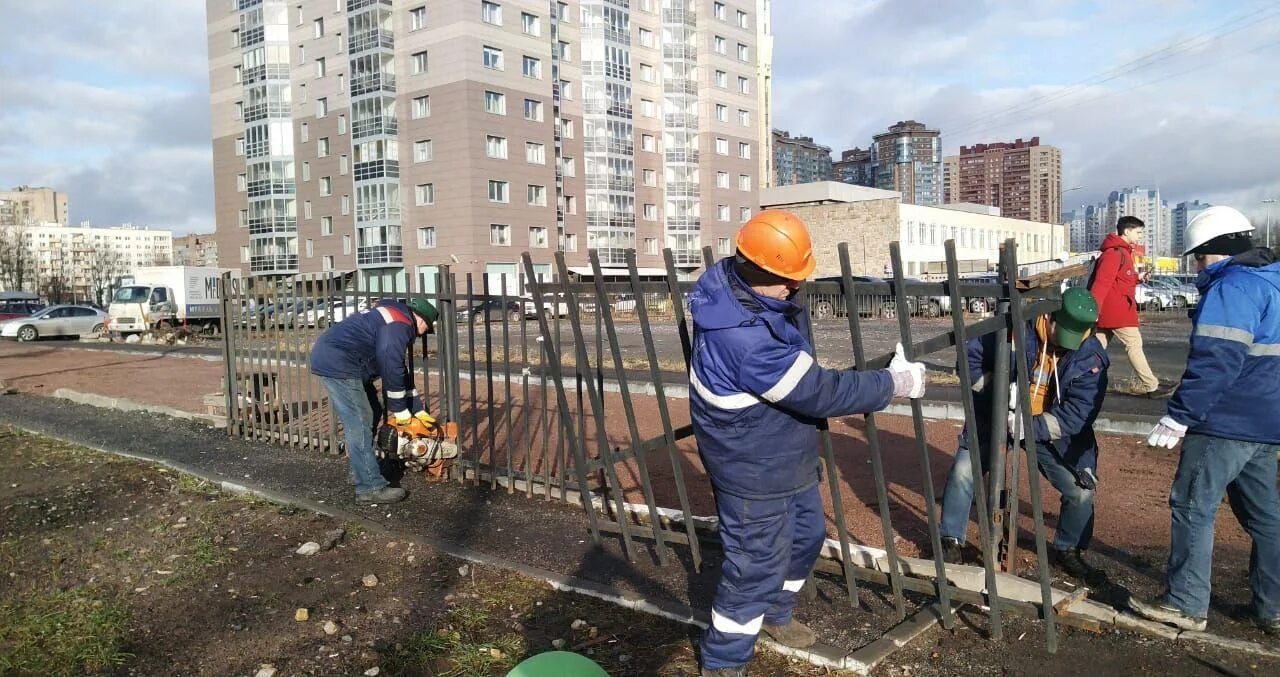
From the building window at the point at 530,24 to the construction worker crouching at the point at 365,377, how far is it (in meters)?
46.1

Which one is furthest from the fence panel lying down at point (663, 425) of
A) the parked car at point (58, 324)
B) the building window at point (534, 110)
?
the building window at point (534, 110)

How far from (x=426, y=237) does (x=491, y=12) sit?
522 inches

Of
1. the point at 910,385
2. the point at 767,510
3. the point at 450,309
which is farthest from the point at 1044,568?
the point at 450,309

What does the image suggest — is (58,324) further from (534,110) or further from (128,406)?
(534,110)

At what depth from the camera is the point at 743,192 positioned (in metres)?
64.0

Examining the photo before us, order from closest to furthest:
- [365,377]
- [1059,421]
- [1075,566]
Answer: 1. [1059,421]
2. [1075,566]
3. [365,377]

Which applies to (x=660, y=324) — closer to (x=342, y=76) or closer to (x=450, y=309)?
(x=450, y=309)

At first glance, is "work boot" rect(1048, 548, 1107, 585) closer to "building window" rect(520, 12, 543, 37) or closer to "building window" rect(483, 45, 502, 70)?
"building window" rect(483, 45, 502, 70)

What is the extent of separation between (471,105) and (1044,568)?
151 feet

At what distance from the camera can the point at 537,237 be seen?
166 feet

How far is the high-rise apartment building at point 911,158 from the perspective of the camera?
12475 centimetres

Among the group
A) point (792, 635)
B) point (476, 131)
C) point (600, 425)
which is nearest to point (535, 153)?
point (476, 131)

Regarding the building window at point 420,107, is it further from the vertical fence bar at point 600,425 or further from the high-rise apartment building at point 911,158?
the high-rise apartment building at point 911,158

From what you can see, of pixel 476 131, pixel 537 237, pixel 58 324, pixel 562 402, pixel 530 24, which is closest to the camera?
pixel 562 402
